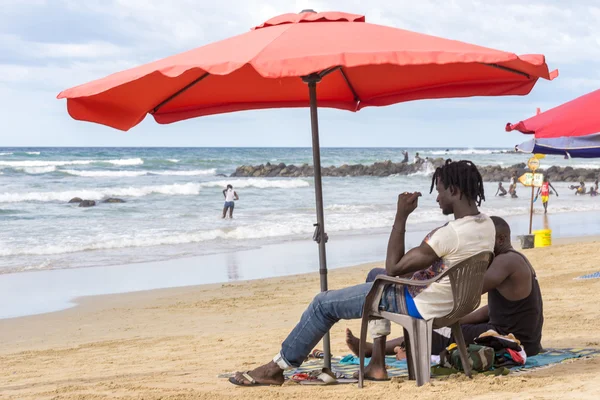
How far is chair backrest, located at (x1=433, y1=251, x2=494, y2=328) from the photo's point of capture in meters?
3.97

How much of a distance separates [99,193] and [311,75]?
26.5 metres

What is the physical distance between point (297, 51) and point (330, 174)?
148 feet

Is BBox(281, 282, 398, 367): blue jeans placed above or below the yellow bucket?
above

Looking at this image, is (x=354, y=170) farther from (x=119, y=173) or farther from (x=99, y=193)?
(x=99, y=193)

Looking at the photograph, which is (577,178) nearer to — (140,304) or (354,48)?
(140,304)

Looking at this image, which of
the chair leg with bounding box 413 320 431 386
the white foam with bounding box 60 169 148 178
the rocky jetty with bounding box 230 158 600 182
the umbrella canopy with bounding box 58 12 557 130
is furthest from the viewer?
the rocky jetty with bounding box 230 158 600 182

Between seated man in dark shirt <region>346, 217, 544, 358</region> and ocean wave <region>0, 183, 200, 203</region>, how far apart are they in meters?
24.7

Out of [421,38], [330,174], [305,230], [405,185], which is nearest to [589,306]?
[421,38]

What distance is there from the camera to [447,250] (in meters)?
3.97

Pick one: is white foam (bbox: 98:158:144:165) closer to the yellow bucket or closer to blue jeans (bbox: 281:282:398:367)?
the yellow bucket

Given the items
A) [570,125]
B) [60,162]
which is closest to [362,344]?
[570,125]

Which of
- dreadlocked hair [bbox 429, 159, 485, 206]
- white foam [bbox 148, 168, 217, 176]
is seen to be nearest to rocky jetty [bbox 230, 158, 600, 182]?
white foam [bbox 148, 168, 217, 176]

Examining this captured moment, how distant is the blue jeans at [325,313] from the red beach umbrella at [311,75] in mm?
426

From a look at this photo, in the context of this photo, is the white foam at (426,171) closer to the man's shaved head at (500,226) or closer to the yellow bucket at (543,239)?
the yellow bucket at (543,239)
